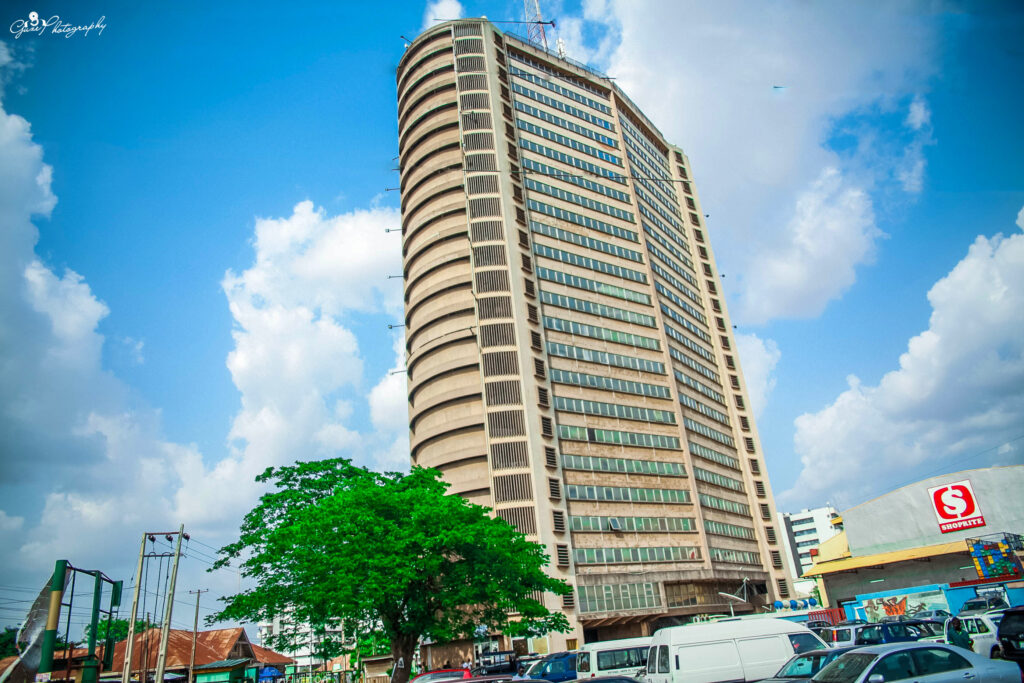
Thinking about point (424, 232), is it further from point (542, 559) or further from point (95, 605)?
point (95, 605)

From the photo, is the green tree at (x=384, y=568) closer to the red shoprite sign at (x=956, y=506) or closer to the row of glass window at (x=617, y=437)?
the row of glass window at (x=617, y=437)

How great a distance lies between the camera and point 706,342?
275ft

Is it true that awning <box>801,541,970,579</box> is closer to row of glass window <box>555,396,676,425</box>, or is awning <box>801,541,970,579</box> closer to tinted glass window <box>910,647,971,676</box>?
row of glass window <box>555,396,676,425</box>

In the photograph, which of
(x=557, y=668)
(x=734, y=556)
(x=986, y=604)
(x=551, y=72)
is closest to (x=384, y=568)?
(x=557, y=668)

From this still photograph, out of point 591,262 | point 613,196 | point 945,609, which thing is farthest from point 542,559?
point 613,196

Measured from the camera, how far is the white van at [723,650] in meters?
18.3

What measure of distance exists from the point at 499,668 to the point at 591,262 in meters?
46.4

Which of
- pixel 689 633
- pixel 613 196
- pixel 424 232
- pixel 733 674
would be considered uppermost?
pixel 613 196

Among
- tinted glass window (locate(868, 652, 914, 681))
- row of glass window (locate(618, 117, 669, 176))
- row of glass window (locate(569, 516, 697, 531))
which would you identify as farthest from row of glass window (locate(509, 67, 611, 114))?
tinted glass window (locate(868, 652, 914, 681))

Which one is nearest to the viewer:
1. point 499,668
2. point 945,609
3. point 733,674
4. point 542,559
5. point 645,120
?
point 733,674

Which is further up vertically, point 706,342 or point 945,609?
point 706,342

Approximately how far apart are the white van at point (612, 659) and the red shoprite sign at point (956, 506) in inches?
2167

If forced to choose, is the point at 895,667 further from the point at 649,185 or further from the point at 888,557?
the point at 649,185

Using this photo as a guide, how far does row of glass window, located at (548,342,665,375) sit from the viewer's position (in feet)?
Result: 203
